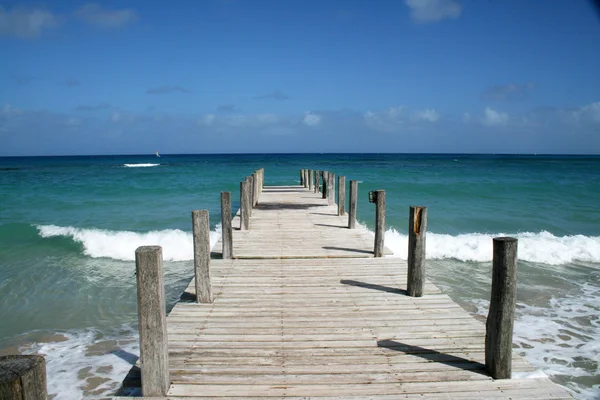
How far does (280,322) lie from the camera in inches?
200

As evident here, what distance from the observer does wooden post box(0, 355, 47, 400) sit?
181cm

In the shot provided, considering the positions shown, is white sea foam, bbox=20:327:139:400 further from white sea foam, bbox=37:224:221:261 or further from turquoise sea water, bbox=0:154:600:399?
white sea foam, bbox=37:224:221:261

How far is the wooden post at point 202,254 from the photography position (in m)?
5.50

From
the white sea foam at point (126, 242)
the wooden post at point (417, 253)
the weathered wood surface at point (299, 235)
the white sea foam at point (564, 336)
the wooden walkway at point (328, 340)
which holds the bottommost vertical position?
the white sea foam at point (564, 336)

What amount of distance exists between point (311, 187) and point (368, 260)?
13444mm

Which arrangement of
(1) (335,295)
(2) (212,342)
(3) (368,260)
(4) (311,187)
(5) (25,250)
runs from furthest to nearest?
(4) (311,187) < (5) (25,250) < (3) (368,260) < (1) (335,295) < (2) (212,342)

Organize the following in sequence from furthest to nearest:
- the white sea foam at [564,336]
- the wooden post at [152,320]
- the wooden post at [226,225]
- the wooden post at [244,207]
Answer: the wooden post at [244,207] < the wooden post at [226,225] < the white sea foam at [564,336] < the wooden post at [152,320]

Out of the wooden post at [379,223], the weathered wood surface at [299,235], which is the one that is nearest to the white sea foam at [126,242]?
the weathered wood surface at [299,235]

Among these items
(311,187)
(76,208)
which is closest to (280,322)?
(311,187)

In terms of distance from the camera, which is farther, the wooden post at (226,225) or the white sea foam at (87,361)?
the wooden post at (226,225)

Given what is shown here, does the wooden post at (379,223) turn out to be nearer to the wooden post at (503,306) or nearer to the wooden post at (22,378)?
the wooden post at (503,306)

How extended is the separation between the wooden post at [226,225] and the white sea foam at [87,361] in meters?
2.15

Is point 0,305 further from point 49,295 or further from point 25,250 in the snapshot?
point 25,250

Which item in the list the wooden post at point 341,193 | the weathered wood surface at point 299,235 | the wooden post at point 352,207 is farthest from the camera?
the wooden post at point 341,193
